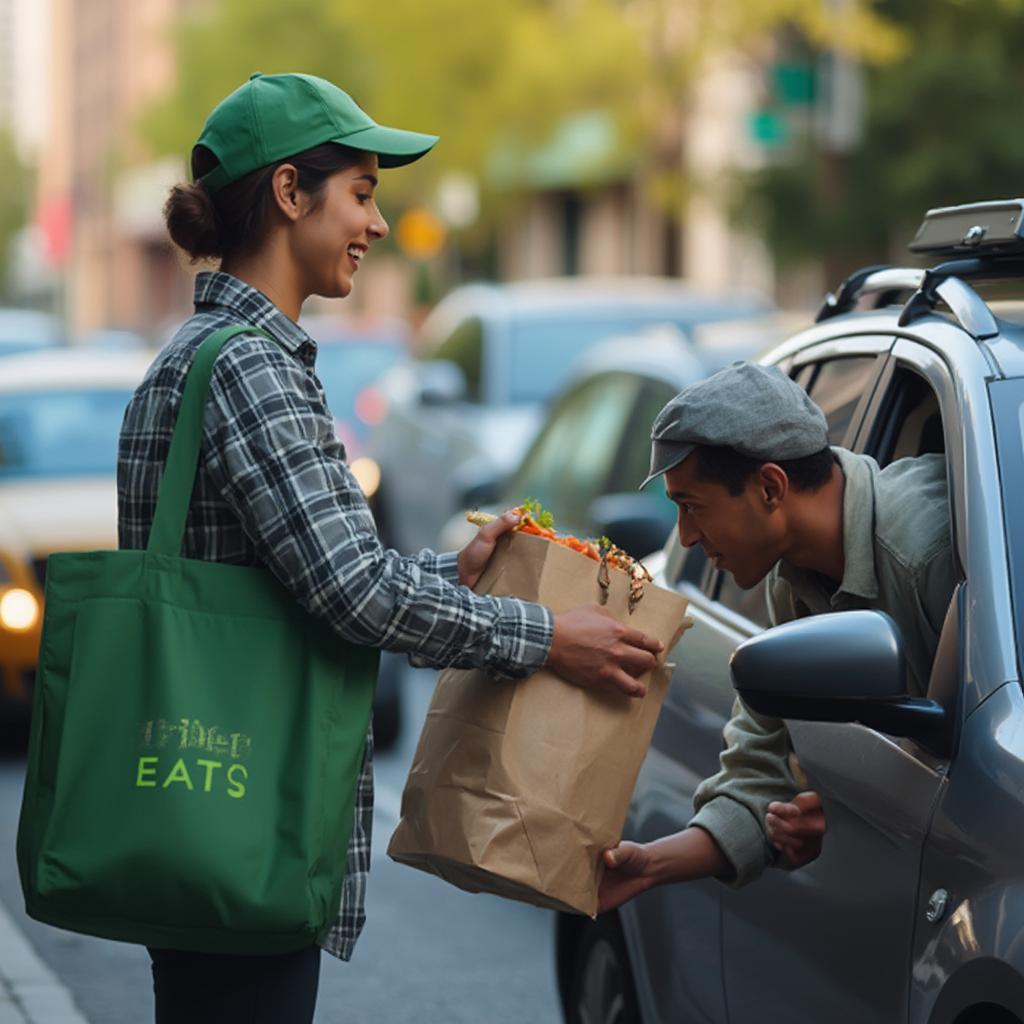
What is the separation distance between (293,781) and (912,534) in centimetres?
96

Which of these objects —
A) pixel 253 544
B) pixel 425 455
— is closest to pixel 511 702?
pixel 253 544

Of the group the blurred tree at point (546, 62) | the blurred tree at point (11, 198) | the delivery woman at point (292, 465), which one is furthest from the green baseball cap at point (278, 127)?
the blurred tree at point (11, 198)

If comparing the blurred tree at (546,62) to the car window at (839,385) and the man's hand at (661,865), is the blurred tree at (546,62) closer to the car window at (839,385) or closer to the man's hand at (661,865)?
the car window at (839,385)

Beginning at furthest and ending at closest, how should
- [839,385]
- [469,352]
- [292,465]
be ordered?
[469,352] < [839,385] < [292,465]

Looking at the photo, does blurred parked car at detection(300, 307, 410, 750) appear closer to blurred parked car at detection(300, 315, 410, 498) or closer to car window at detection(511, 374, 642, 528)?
blurred parked car at detection(300, 315, 410, 498)

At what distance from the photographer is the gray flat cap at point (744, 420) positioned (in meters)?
3.42

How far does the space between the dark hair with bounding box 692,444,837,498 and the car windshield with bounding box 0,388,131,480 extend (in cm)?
729

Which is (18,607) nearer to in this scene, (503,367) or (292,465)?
(503,367)

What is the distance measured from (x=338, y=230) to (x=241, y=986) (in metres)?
Result: 1.06

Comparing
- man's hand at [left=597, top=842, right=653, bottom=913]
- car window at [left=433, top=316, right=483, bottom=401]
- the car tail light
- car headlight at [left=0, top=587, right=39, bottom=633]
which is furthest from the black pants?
the car tail light

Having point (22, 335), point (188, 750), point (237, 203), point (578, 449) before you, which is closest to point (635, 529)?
point (578, 449)

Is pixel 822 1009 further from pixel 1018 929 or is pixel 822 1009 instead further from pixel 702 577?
pixel 702 577

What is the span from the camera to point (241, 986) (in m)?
3.31

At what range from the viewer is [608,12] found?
3042 centimetres
